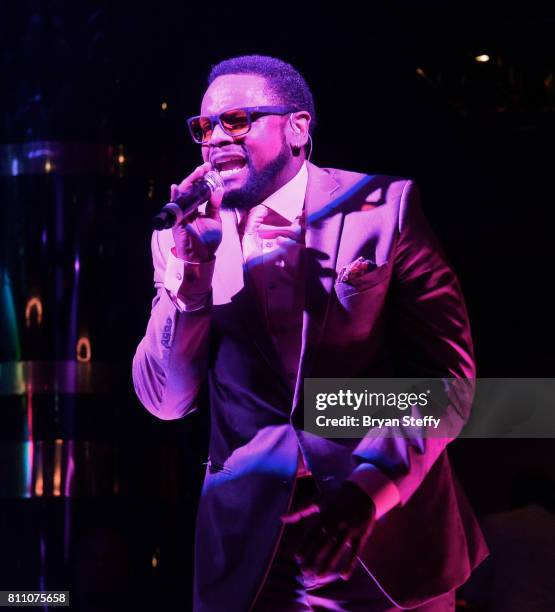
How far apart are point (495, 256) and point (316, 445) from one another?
3.68ft

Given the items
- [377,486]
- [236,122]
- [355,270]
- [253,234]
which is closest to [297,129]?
[236,122]

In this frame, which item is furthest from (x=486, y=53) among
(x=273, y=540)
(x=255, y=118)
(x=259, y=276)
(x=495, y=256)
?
(x=273, y=540)

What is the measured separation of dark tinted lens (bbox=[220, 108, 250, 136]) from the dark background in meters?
0.38

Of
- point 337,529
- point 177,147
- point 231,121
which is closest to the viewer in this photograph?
point 337,529

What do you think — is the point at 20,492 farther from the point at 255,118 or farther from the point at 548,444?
the point at 548,444

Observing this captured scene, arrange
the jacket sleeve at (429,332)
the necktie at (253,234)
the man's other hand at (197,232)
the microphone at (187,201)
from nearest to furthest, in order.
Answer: the microphone at (187,201)
the man's other hand at (197,232)
the jacket sleeve at (429,332)
the necktie at (253,234)

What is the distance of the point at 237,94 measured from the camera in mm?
2117

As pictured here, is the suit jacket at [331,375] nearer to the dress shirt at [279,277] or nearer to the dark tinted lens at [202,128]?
the dress shirt at [279,277]

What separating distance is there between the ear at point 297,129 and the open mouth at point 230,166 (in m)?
0.13

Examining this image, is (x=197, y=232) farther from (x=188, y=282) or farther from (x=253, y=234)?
(x=253, y=234)

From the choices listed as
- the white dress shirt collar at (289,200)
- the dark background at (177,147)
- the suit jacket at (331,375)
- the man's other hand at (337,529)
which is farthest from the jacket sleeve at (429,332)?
the dark background at (177,147)

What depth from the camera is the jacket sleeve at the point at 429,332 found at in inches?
75.5

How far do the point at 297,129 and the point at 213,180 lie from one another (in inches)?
14.5

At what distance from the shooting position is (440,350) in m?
1.96
